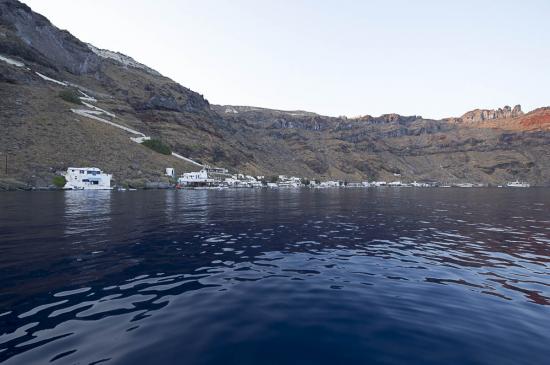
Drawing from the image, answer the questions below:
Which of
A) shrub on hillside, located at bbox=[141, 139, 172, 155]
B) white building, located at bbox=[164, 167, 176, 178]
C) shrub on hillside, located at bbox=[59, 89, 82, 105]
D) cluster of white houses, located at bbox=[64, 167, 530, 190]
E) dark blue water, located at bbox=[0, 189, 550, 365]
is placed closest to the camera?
dark blue water, located at bbox=[0, 189, 550, 365]

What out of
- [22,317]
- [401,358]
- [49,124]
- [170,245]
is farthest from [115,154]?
[401,358]

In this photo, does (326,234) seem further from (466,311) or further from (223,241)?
(466,311)

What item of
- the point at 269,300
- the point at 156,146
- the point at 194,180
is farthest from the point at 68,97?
the point at 269,300

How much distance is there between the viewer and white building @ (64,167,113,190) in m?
93.7

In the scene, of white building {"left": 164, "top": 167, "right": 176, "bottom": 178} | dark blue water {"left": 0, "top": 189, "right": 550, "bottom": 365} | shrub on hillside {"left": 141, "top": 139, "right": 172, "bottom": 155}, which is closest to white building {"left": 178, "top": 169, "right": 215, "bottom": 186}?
white building {"left": 164, "top": 167, "right": 176, "bottom": 178}

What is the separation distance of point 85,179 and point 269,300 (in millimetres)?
101737

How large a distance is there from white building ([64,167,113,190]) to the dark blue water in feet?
259

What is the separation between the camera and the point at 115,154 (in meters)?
119

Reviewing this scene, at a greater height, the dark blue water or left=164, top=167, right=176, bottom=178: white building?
left=164, top=167, right=176, bottom=178: white building

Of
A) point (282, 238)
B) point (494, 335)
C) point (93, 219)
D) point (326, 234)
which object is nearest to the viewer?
point (494, 335)

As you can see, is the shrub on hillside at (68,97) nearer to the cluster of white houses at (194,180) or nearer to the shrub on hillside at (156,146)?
the shrub on hillside at (156,146)

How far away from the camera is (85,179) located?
3748 inches

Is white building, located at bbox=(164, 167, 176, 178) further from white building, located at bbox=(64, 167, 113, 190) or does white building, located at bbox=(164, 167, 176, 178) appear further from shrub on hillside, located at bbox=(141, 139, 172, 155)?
white building, located at bbox=(64, 167, 113, 190)

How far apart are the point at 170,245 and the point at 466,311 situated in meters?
18.1
